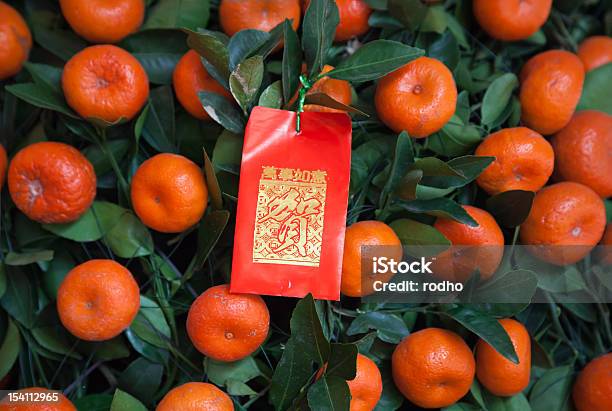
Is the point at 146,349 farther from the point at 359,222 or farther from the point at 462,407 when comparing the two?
the point at 462,407

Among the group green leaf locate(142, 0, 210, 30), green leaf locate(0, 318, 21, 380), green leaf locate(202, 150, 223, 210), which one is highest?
green leaf locate(142, 0, 210, 30)

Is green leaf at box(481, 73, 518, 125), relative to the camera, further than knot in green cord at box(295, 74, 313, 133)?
Yes

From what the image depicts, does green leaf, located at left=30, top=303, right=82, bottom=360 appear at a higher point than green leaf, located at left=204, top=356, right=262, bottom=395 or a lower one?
lower

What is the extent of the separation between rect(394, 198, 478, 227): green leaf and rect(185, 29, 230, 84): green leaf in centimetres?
33

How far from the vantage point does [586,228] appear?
0.96 m

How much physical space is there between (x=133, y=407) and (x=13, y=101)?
57 cm

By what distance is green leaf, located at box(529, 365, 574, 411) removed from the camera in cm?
99

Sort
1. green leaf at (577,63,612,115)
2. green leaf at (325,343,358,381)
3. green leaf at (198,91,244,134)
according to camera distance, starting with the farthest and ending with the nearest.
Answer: green leaf at (577,63,612,115)
green leaf at (198,91,244,134)
green leaf at (325,343,358,381)

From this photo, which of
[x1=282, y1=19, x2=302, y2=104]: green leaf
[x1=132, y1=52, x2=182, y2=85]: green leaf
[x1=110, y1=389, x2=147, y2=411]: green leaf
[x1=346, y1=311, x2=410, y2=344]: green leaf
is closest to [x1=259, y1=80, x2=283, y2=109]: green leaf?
[x1=282, y1=19, x2=302, y2=104]: green leaf

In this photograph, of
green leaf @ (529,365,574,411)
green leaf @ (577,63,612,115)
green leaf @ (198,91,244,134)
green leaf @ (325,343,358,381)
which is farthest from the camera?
green leaf @ (577,63,612,115)

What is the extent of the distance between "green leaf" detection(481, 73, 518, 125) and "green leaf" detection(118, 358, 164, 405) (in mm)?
668

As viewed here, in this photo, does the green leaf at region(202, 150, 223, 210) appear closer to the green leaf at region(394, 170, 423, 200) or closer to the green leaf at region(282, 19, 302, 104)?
the green leaf at region(282, 19, 302, 104)

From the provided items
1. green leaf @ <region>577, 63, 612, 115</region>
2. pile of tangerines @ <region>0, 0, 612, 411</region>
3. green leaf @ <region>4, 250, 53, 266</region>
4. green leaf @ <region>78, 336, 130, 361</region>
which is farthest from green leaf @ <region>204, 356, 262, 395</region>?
green leaf @ <region>577, 63, 612, 115</region>

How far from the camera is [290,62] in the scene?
0.90 meters
